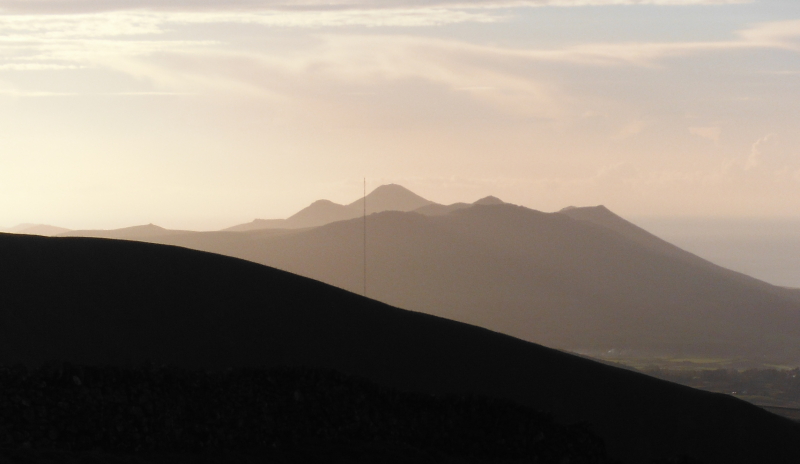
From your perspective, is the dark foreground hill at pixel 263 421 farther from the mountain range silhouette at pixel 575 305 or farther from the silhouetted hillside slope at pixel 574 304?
the silhouetted hillside slope at pixel 574 304

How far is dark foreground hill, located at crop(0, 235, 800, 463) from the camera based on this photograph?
2030 centimetres

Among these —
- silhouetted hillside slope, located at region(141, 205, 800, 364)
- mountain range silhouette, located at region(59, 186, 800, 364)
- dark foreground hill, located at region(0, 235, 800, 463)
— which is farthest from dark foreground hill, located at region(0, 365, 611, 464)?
silhouetted hillside slope, located at region(141, 205, 800, 364)

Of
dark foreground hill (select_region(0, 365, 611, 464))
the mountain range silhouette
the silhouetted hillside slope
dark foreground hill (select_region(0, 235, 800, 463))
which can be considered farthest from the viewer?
the silhouetted hillside slope

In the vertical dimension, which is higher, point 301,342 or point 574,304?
point 301,342

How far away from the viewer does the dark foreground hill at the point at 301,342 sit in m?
20.3

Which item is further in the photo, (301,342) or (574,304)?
(574,304)

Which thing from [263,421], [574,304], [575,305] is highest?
[263,421]

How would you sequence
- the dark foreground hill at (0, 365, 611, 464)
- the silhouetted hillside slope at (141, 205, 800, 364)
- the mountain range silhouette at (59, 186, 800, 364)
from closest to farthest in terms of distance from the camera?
the dark foreground hill at (0, 365, 611, 464) < the mountain range silhouette at (59, 186, 800, 364) < the silhouetted hillside slope at (141, 205, 800, 364)

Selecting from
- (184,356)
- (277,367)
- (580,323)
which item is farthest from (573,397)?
(580,323)

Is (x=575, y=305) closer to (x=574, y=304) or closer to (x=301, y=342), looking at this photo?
(x=574, y=304)

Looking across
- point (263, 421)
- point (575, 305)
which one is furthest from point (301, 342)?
point (575, 305)

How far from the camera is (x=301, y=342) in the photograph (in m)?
22.0

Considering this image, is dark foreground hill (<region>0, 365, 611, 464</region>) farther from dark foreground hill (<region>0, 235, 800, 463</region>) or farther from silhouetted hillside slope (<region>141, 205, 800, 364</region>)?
silhouetted hillside slope (<region>141, 205, 800, 364</region>)

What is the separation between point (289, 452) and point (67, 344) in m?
7.10
